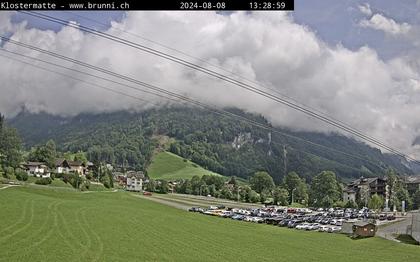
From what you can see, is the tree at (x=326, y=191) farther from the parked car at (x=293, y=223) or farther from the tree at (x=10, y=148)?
the tree at (x=10, y=148)

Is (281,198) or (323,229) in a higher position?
(281,198)

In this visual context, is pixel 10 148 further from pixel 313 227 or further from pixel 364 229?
pixel 364 229

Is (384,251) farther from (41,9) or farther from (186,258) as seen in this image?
A: (41,9)

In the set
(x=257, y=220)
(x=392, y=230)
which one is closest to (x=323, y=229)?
(x=392, y=230)

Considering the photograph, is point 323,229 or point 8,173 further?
point 8,173

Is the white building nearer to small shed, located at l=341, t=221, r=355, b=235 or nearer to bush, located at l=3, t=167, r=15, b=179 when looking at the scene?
bush, located at l=3, t=167, r=15, b=179

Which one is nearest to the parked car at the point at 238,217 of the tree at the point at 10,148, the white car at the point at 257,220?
the white car at the point at 257,220
